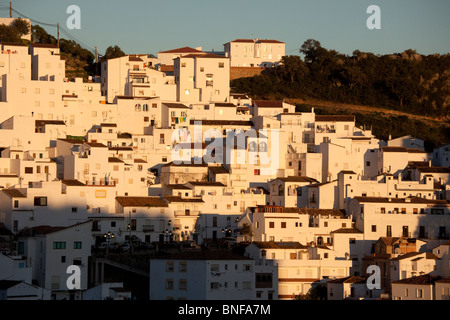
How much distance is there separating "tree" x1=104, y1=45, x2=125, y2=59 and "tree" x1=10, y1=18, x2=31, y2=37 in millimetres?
6769

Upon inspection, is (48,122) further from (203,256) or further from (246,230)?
(203,256)

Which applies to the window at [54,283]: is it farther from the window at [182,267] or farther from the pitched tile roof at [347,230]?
the pitched tile roof at [347,230]

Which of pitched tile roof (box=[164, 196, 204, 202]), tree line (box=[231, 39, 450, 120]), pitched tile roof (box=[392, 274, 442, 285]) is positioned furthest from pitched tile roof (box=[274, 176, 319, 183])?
tree line (box=[231, 39, 450, 120])

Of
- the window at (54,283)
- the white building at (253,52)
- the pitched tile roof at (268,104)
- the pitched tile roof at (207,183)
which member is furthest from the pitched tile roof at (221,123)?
the white building at (253,52)

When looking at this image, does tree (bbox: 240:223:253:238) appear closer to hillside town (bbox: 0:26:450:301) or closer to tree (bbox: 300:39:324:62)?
hillside town (bbox: 0:26:450:301)

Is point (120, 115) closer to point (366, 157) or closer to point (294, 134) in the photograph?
point (294, 134)

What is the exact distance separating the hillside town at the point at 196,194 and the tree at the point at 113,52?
10.6 feet

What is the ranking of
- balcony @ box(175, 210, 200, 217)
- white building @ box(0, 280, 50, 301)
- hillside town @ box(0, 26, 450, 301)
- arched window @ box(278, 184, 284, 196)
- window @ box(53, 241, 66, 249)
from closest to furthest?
white building @ box(0, 280, 50, 301)
window @ box(53, 241, 66, 249)
hillside town @ box(0, 26, 450, 301)
balcony @ box(175, 210, 200, 217)
arched window @ box(278, 184, 284, 196)

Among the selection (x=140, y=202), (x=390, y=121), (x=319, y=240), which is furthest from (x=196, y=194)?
(x=390, y=121)

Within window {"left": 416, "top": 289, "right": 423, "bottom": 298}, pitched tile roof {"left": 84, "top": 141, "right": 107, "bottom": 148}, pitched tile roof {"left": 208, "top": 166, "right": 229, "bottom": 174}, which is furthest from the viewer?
pitched tile roof {"left": 208, "top": 166, "right": 229, "bottom": 174}

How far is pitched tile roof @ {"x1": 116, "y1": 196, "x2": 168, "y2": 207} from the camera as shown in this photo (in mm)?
58188

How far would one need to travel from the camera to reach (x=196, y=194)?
61.2 metres

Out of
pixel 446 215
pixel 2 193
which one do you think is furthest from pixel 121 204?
pixel 446 215

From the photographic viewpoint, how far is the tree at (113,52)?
82.3 metres
